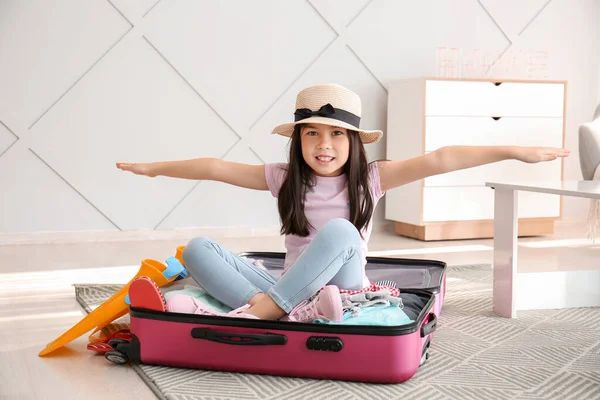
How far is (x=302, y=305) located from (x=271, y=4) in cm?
245

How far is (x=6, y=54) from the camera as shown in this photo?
3.33m

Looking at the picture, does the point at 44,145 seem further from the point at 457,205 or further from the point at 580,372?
the point at 580,372

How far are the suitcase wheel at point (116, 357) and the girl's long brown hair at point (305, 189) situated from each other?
0.49 metres

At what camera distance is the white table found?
2049 mm

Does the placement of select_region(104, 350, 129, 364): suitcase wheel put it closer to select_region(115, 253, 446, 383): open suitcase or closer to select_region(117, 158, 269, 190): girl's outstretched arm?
select_region(115, 253, 446, 383): open suitcase

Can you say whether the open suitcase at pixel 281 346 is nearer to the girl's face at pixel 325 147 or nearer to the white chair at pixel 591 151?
the girl's face at pixel 325 147

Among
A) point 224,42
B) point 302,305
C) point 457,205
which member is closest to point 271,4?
point 224,42

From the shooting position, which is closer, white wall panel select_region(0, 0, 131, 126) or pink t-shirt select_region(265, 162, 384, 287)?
pink t-shirt select_region(265, 162, 384, 287)

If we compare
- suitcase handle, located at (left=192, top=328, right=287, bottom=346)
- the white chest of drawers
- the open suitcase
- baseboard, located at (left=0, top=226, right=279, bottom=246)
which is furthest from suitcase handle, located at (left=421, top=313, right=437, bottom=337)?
baseboard, located at (left=0, top=226, right=279, bottom=246)

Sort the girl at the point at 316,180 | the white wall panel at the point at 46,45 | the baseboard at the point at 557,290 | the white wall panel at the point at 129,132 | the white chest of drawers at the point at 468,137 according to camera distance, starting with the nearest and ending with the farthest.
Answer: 1. the girl at the point at 316,180
2. the baseboard at the point at 557,290
3. the white wall panel at the point at 46,45
4. the white wall panel at the point at 129,132
5. the white chest of drawers at the point at 468,137

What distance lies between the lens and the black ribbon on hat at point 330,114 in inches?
69.0

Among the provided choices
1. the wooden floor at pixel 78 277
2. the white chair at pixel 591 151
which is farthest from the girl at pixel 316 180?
the white chair at pixel 591 151

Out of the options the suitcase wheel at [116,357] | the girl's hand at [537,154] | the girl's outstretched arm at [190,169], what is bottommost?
the suitcase wheel at [116,357]

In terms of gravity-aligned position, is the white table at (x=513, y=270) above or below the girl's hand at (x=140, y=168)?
below
